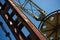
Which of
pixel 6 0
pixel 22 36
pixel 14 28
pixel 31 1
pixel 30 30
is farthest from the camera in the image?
pixel 31 1

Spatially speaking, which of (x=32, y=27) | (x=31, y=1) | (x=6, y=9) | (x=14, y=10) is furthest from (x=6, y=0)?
(x=31, y=1)

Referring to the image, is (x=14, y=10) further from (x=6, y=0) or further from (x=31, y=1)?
(x=31, y=1)

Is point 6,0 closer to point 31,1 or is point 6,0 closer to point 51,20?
point 51,20

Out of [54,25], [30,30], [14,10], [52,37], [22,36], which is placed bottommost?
[52,37]

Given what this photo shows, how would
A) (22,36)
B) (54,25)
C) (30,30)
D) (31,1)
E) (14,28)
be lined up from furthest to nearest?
(31,1)
(54,25)
(14,28)
(22,36)
(30,30)

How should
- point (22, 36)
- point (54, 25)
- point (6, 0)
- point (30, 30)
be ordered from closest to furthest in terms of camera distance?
point (30, 30), point (22, 36), point (6, 0), point (54, 25)

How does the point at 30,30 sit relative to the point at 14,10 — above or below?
below

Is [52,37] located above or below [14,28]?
below

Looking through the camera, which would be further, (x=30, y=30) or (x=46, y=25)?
(x=46, y=25)

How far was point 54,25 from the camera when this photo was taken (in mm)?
8773

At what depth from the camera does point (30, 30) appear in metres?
3.08

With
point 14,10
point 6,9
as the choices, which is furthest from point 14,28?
point 6,9

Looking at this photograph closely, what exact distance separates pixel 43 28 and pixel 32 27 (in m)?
5.92

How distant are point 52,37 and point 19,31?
552 centimetres
